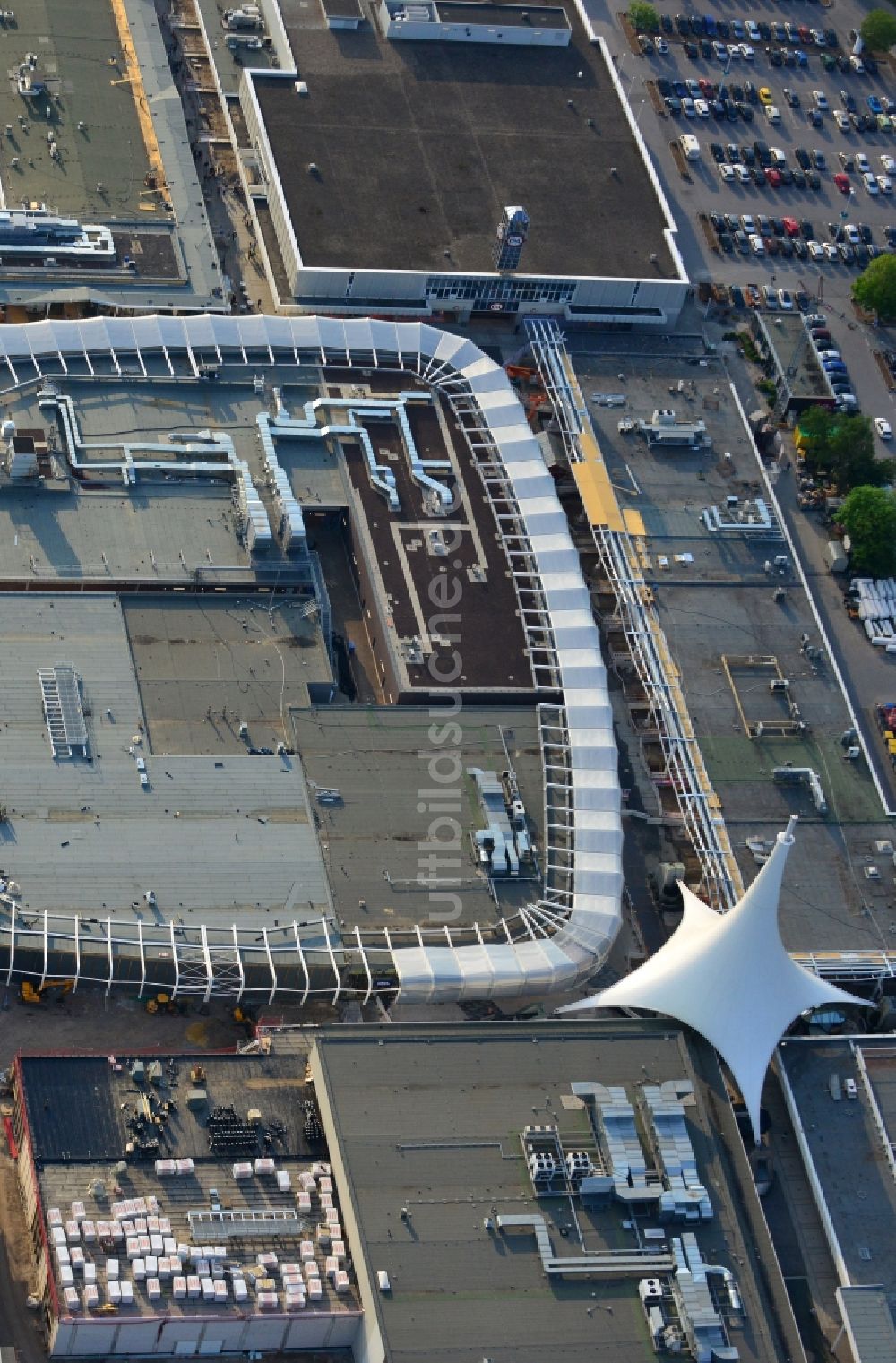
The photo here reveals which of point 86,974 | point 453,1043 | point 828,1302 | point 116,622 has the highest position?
point 116,622

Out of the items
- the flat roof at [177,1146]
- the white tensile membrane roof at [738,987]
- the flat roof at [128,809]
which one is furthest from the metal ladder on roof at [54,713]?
the white tensile membrane roof at [738,987]

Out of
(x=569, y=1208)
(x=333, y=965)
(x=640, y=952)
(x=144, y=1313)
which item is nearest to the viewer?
(x=144, y=1313)

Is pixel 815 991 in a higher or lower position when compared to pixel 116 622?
lower

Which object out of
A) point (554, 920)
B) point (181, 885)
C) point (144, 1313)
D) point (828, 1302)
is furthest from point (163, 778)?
point (828, 1302)

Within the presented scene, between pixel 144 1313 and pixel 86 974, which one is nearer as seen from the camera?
pixel 144 1313

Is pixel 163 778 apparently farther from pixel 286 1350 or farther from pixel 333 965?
pixel 286 1350

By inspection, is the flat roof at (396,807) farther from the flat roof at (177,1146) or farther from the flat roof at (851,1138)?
the flat roof at (851,1138)

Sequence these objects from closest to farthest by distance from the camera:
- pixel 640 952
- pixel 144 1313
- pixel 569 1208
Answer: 1. pixel 144 1313
2. pixel 569 1208
3. pixel 640 952
